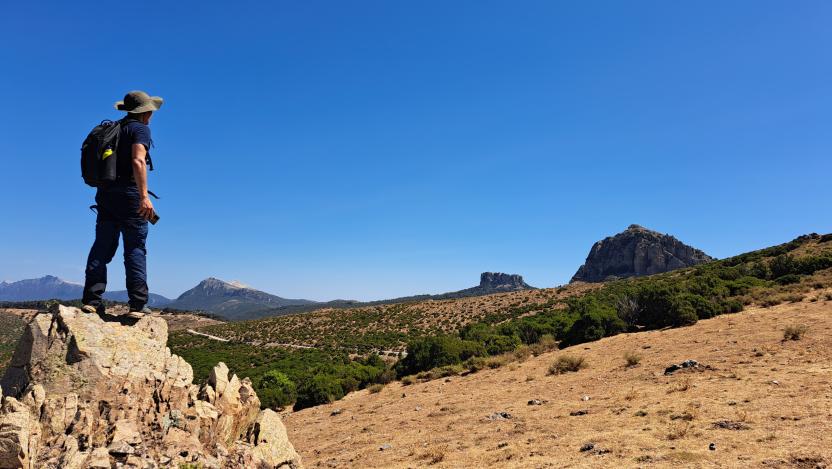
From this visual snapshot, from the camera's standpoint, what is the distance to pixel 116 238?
19.6 feet

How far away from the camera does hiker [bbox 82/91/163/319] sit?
5594 millimetres

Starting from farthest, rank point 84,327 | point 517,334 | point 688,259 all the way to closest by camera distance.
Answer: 1. point 688,259
2. point 517,334
3. point 84,327

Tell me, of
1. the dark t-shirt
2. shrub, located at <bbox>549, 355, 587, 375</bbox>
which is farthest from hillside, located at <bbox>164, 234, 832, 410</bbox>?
the dark t-shirt

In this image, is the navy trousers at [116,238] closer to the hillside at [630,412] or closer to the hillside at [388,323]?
the hillside at [630,412]

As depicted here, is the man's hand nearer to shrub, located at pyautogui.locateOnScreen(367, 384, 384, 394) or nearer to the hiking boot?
the hiking boot

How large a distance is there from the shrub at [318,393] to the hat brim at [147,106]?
19.8 metres

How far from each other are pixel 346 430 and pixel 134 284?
12133mm

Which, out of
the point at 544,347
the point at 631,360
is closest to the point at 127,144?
the point at 631,360

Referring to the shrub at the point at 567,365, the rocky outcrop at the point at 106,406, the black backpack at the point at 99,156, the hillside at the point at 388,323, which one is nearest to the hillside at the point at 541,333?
the shrub at the point at 567,365

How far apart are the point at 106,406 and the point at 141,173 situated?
113 inches

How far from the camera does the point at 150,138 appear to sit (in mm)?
5754

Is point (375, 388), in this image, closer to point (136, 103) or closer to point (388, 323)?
point (136, 103)

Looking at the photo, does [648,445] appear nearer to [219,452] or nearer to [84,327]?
[219,452]

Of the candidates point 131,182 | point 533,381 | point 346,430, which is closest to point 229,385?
point 131,182
